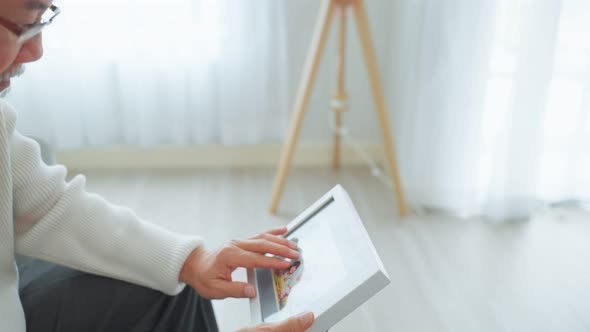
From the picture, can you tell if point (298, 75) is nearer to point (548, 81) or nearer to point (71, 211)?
point (548, 81)

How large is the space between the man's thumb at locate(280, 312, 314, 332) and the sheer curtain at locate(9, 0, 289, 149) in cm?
152

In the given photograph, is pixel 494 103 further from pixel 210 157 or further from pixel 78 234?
pixel 78 234

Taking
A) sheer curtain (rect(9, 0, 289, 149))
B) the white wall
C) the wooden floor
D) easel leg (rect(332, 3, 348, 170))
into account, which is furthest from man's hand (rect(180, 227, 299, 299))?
the white wall

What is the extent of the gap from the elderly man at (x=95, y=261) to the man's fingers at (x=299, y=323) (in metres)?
0.15

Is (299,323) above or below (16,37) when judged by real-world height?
below

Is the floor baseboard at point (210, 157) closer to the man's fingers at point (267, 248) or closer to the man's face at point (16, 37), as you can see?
Result: the man's fingers at point (267, 248)

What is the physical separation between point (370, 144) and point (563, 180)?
2.43 feet

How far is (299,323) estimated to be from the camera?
2.75 feet

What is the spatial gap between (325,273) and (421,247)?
1105mm

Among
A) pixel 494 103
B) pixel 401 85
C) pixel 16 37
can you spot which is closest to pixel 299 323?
pixel 16 37

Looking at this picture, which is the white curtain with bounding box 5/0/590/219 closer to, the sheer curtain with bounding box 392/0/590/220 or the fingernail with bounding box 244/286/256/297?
the sheer curtain with bounding box 392/0/590/220

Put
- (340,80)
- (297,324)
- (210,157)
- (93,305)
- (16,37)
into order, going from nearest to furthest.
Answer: (16,37), (297,324), (93,305), (340,80), (210,157)

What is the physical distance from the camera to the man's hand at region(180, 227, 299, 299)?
0.99 m

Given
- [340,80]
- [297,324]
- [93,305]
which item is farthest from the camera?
[340,80]
